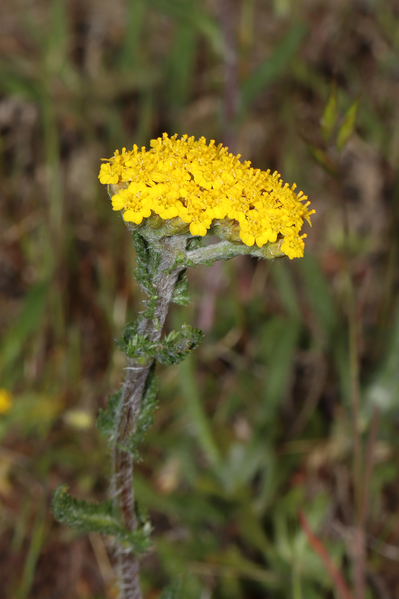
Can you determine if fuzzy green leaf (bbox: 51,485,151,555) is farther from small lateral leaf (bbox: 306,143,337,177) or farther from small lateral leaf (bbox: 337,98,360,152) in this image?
small lateral leaf (bbox: 337,98,360,152)

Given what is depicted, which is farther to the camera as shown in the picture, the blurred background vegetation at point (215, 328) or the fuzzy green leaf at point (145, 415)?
the blurred background vegetation at point (215, 328)

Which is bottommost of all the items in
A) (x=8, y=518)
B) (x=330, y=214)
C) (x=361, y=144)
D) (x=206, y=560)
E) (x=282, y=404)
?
(x=206, y=560)

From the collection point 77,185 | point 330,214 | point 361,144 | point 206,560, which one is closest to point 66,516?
point 206,560

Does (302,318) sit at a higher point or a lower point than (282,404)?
higher

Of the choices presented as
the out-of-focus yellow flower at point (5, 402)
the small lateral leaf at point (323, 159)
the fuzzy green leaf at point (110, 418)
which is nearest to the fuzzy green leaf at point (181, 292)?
the fuzzy green leaf at point (110, 418)

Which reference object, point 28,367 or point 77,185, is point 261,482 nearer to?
point 28,367

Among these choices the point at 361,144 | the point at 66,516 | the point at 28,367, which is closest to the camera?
the point at 66,516

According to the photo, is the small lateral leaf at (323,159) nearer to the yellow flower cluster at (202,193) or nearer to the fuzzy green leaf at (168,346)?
the yellow flower cluster at (202,193)
